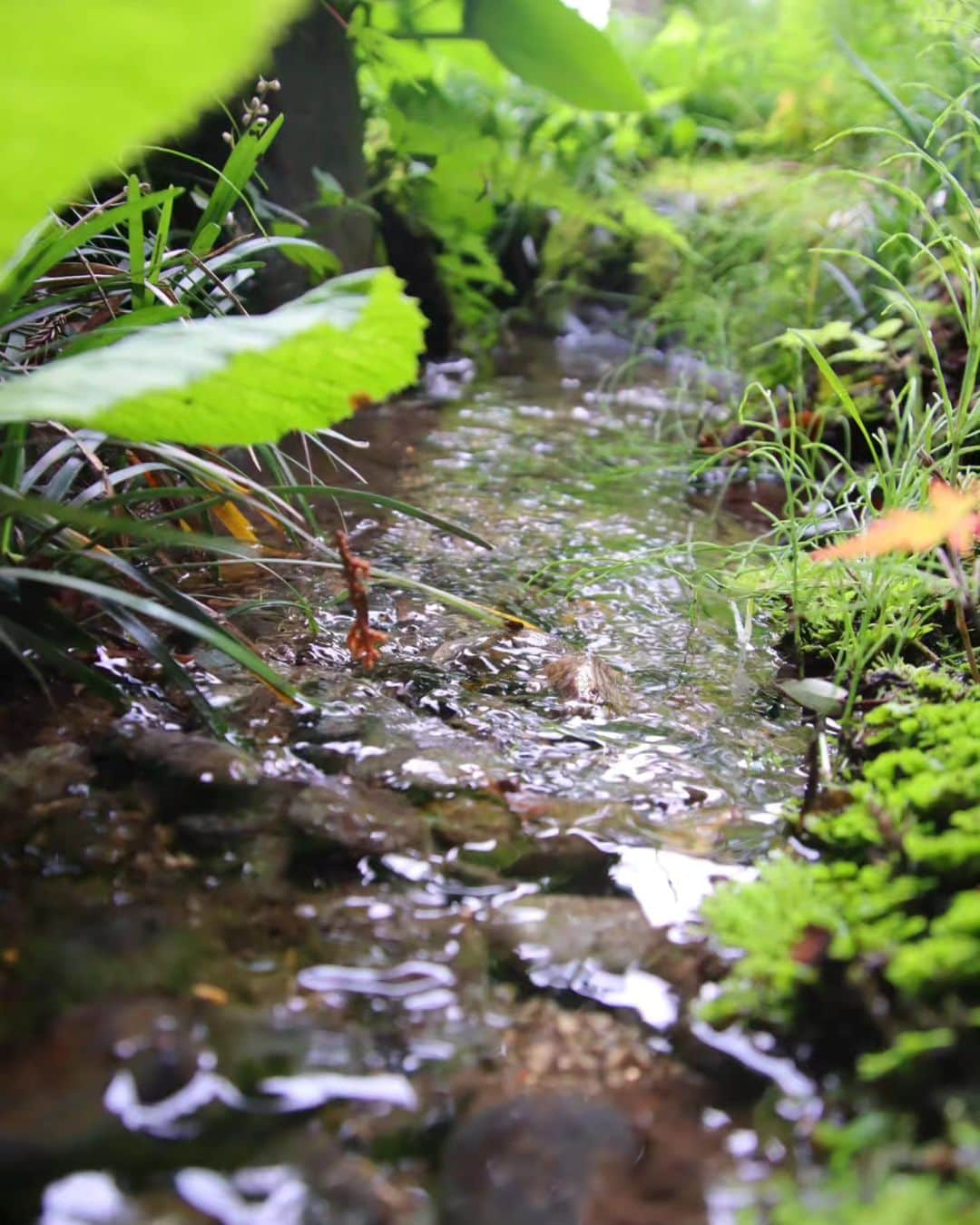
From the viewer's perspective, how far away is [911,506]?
60.9 inches

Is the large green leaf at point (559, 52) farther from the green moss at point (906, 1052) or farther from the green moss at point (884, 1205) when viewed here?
the green moss at point (884, 1205)

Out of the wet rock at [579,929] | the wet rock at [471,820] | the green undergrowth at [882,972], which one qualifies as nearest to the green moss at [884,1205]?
the green undergrowth at [882,972]

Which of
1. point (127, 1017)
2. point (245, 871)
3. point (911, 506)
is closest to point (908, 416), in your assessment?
point (911, 506)

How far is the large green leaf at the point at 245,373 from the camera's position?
85cm

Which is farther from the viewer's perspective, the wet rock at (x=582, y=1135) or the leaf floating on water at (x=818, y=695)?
the leaf floating on water at (x=818, y=695)

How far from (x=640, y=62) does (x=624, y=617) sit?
574 cm

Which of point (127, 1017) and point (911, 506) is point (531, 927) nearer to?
point (127, 1017)

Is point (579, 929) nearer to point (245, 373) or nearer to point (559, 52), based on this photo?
point (245, 373)

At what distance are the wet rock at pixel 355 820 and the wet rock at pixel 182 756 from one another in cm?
8

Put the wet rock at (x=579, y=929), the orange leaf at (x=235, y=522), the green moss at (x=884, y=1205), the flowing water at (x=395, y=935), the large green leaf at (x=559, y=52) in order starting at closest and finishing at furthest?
the green moss at (x=884, y=1205)
the flowing water at (x=395, y=935)
the wet rock at (x=579, y=929)
the orange leaf at (x=235, y=522)
the large green leaf at (x=559, y=52)

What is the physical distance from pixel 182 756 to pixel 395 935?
1.21 feet

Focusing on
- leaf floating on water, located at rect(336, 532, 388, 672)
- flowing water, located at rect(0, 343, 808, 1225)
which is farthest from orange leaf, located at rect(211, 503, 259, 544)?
leaf floating on water, located at rect(336, 532, 388, 672)

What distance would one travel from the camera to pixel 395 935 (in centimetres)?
93

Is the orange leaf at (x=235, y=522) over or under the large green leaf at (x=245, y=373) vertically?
under
